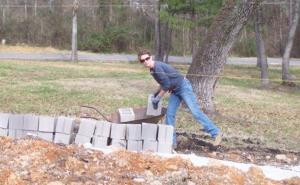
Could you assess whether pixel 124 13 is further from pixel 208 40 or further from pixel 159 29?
pixel 208 40

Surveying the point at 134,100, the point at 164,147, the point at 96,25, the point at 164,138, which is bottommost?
the point at 134,100

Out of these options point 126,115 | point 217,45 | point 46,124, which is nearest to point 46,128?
point 46,124

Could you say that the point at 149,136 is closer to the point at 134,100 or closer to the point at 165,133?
the point at 165,133

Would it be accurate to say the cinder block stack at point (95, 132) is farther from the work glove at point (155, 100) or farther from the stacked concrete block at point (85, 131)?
the work glove at point (155, 100)

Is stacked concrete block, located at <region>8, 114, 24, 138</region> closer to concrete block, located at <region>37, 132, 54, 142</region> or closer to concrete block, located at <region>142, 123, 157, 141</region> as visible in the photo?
concrete block, located at <region>37, 132, 54, 142</region>

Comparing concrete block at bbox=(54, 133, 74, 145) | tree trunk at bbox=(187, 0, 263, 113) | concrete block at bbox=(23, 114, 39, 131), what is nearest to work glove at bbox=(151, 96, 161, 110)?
concrete block at bbox=(54, 133, 74, 145)

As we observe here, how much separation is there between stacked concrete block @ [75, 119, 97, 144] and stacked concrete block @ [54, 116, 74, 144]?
105mm

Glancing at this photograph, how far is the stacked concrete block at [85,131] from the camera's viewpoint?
718cm

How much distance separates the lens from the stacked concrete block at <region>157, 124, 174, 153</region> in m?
Result: 7.05

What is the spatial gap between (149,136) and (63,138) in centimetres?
107

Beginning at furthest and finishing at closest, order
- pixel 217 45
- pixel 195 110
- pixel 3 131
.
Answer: pixel 217 45
pixel 195 110
pixel 3 131

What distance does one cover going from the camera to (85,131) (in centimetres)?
722

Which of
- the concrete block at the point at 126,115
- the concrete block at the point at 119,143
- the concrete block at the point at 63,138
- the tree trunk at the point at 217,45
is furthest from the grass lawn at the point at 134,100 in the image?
the concrete block at the point at 63,138

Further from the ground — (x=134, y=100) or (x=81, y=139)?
(x=81, y=139)
